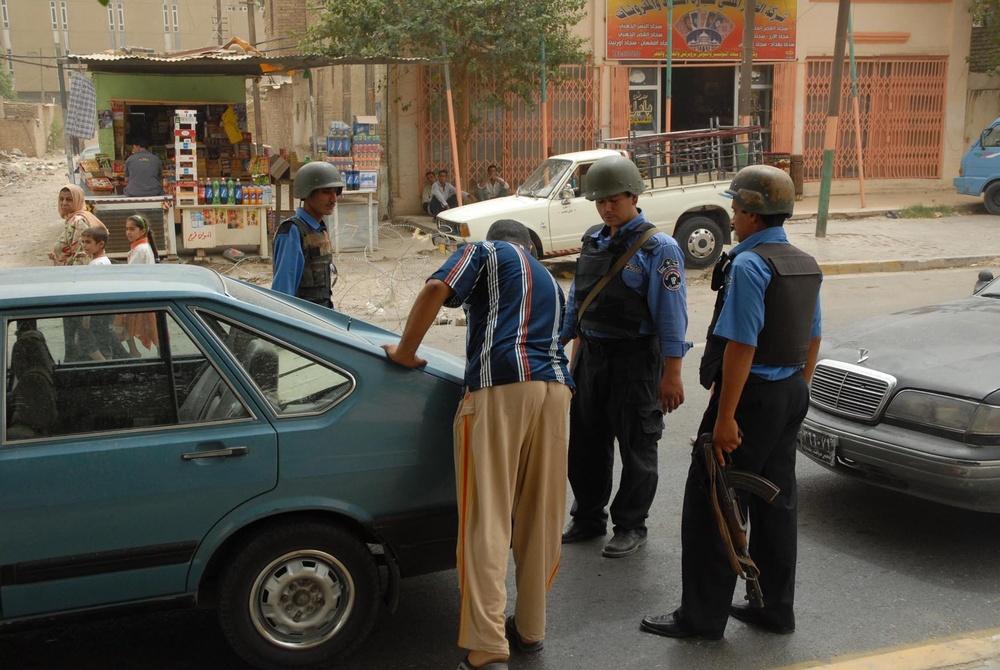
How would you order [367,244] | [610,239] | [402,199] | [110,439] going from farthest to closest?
1. [402,199]
2. [367,244]
3. [610,239]
4. [110,439]

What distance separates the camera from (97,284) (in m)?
3.30

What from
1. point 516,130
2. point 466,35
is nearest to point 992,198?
point 516,130

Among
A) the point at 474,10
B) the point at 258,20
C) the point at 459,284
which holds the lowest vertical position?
the point at 459,284

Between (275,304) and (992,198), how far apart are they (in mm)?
17572

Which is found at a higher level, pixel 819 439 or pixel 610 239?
pixel 610 239

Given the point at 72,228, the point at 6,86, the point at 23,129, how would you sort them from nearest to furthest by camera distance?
the point at 72,228 → the point at 23,129 → the point at 6,86

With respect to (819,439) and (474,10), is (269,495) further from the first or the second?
(474,10)

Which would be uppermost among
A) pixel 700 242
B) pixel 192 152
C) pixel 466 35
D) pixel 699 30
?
pixel 699 30

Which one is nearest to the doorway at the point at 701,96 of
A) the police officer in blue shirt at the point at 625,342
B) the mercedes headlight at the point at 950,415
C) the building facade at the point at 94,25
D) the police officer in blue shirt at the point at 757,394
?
the mercedes headlight at the point at 950,415

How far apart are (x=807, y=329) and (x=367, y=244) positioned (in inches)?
456

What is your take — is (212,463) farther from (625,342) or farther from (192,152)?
(192,152)

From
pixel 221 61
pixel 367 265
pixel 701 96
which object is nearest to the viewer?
pixel 221 61

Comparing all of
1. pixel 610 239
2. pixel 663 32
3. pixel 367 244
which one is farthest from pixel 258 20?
pixel 610 239

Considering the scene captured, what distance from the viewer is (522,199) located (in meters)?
13.0
